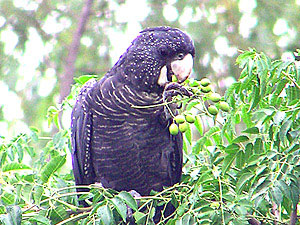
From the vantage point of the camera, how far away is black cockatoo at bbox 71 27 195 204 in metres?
3.24

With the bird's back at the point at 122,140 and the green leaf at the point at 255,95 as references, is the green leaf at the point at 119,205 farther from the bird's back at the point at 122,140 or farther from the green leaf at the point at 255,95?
the bird's back at the point at 122,140

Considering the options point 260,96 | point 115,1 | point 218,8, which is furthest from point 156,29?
point 115,1

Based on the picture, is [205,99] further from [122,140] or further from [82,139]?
[82,139]

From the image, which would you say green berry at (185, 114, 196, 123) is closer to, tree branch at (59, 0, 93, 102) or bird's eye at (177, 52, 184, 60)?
bird's eye at (177, 52, 184, 60)

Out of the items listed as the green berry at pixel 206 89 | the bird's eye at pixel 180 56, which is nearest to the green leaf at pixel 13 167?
the green berry at pixel 206 89

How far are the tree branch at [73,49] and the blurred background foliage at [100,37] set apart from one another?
0.41 feet

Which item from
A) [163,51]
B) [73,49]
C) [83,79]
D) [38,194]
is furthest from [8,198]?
[73,49]

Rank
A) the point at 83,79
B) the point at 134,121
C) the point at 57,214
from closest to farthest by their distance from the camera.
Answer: the point at 57,214
the point at 134,121
the point at 83,79

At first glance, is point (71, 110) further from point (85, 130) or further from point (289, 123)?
point (289, 123)

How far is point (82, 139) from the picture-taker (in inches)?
133

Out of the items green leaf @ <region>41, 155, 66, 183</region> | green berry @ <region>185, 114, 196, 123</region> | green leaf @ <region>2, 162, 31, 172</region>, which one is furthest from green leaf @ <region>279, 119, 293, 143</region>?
green leaf @ <region>2, 162, 31, 172</region>

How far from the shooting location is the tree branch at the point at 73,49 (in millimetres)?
6930

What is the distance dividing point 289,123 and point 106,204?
84 cm

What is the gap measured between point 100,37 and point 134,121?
4604 millimetres
